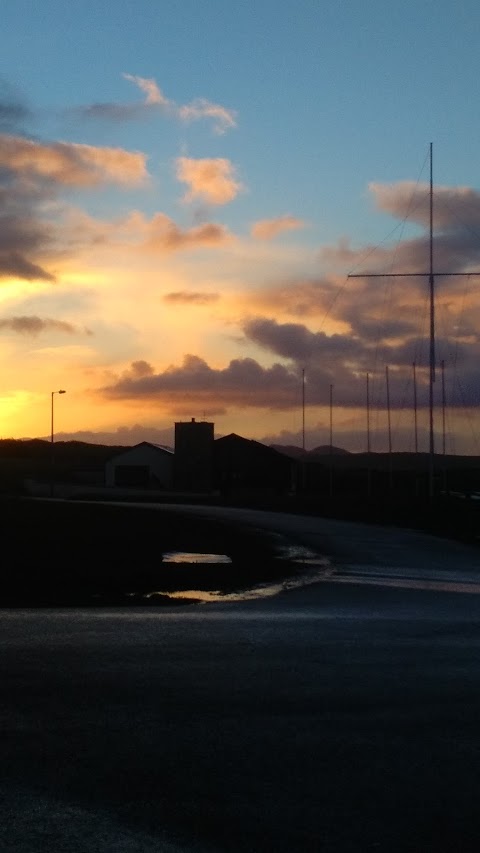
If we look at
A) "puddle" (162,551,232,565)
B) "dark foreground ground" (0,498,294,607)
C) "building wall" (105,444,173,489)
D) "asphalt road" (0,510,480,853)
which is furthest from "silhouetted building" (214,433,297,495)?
"asphalt road" (0,510,480,853)

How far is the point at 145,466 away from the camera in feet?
415

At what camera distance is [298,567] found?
26.8 metres

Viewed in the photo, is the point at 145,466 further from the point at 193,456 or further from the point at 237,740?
the point at 237,740

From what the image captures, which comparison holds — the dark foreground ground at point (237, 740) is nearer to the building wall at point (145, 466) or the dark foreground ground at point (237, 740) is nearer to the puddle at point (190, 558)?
the puddle at point (190, 558)

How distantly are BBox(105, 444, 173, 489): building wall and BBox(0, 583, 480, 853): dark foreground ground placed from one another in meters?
111

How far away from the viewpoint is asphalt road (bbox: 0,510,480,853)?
608 centimetres

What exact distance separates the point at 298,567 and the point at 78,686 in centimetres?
1694

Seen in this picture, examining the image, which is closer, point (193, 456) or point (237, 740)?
point (237, 740)

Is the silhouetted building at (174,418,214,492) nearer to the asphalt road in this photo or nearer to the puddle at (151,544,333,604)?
the puddle at (151,544,333,604)

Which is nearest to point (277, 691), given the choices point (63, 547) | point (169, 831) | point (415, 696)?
point (415, 696)

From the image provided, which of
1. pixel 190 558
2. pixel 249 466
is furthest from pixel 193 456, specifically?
pixel 190 558

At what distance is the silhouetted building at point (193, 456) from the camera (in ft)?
394

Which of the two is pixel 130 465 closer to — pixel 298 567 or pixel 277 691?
pixel 298 567

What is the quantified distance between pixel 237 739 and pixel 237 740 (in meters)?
0.03
